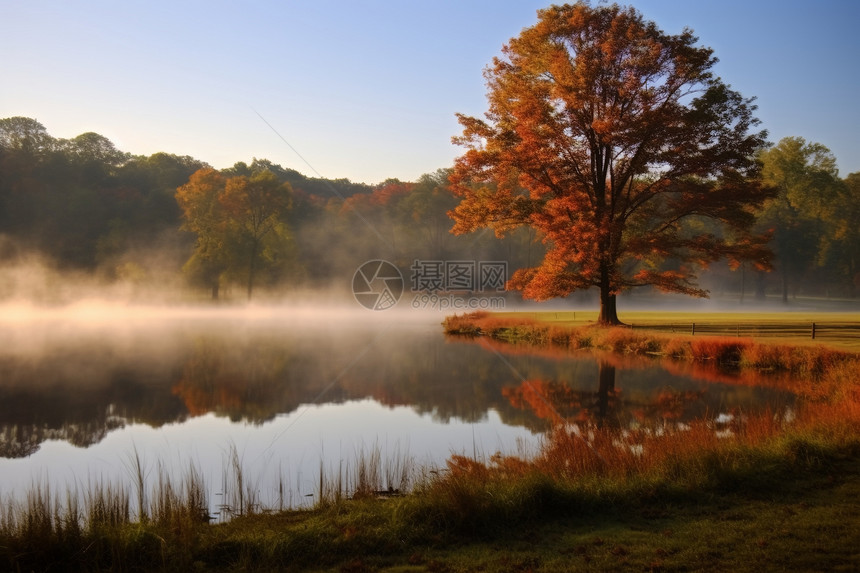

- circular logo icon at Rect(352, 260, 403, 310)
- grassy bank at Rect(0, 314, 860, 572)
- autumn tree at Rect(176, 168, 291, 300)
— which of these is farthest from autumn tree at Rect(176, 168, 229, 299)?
grassy bank at Rect(0, 314, 860, 572)

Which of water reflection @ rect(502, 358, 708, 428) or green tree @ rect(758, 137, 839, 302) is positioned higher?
green tree @ rect(758, 137, 839, 302)

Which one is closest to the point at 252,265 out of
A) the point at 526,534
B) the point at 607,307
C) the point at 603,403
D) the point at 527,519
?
the point at 607,307

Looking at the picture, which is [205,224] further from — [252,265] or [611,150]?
[611,150]

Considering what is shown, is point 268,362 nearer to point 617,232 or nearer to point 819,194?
point 617,232

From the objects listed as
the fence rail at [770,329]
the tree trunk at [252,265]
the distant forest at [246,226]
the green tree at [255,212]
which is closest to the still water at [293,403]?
the fence rail at [770,329]

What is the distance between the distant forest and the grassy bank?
179 ft

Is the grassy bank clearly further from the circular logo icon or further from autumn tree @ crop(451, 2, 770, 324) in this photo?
the circular logo icon

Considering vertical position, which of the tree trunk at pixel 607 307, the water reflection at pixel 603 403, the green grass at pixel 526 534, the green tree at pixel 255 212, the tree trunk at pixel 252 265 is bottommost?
the water reflection at pixel 603 403

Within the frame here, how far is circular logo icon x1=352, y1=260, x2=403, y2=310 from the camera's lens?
2918 inches

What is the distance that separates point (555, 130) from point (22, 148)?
210 ft

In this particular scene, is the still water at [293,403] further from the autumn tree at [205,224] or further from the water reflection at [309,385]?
the autumn tree at [205,224]

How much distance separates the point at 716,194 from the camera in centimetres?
2652

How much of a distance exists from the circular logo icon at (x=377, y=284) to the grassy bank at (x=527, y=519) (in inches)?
2510

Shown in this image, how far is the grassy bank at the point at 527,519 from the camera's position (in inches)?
226
